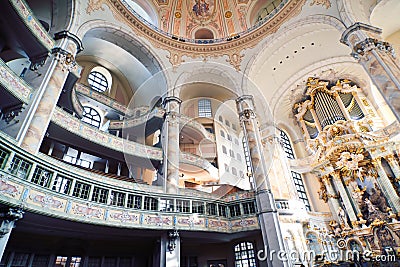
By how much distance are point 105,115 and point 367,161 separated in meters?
19.6

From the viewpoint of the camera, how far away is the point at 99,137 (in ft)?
41.0

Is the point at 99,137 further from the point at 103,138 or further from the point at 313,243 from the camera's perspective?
the point at 313,243

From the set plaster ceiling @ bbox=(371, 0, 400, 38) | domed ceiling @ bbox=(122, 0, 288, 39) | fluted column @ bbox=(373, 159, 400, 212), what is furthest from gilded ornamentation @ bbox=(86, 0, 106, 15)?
fluted column @ bbox=(373, 159, 400, 212)

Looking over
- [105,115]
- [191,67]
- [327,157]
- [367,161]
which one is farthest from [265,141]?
[105,115]

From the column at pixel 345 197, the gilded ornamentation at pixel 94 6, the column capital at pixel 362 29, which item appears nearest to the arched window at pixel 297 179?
the column at pixel 345 197

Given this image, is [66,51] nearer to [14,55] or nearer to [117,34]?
[14,55]

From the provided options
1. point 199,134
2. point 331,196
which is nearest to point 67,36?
point 199,134

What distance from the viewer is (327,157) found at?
16.6 meters

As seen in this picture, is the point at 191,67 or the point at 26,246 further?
the point at 191,67

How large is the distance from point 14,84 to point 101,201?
5.44m

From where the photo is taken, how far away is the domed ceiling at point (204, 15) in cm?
1898

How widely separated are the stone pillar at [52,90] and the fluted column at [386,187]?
1891 cm

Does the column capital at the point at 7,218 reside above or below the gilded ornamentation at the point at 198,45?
below

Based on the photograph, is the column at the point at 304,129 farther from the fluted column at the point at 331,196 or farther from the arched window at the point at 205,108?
the arched window at the point at 205,108
